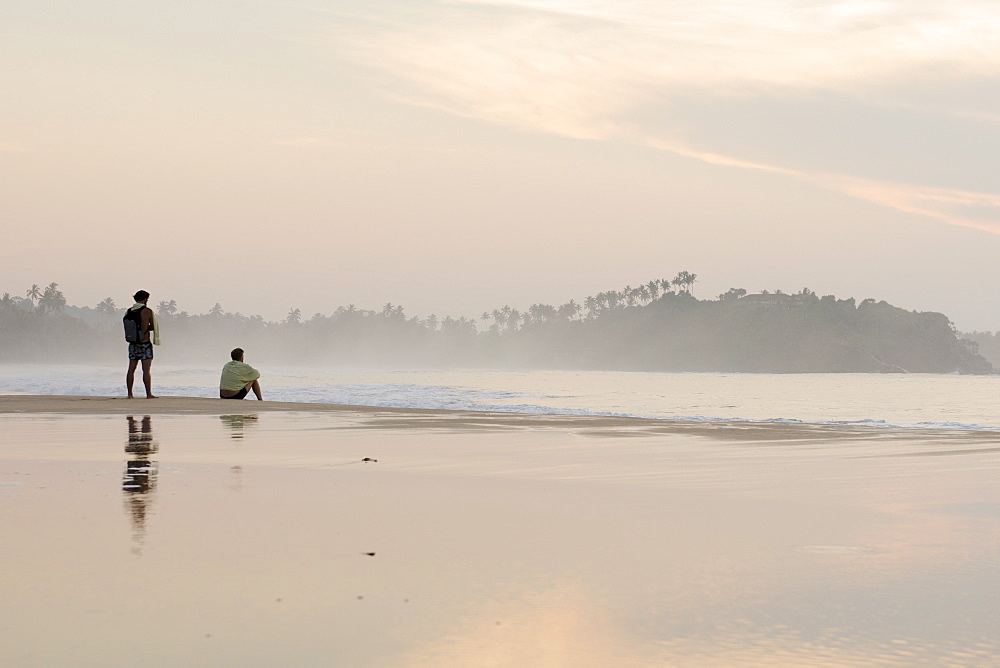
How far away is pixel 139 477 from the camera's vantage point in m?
7.61

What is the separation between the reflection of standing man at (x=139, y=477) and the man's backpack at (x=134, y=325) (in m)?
6.81

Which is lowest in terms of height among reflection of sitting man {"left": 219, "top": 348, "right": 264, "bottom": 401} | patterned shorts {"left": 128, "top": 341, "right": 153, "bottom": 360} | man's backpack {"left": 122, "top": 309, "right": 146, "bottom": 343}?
reflection of sitting man {"left": 219, "top": 348, "right": 264, "bottom": 401}

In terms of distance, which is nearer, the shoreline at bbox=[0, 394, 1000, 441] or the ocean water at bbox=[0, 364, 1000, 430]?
the shoreline at bbox=[0, 394, 1000, 441]

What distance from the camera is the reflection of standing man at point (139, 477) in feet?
18.4

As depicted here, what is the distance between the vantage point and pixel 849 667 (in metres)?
3.08

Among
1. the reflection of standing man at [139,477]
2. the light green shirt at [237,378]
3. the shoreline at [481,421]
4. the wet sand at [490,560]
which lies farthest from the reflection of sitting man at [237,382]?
the wet sand at [490,560]

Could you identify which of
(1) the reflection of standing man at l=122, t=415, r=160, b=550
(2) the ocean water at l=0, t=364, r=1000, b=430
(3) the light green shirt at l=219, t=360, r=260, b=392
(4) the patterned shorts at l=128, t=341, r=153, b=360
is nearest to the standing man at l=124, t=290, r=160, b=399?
(4) the patterned shorts at l=128, t=341, r=153, b=360

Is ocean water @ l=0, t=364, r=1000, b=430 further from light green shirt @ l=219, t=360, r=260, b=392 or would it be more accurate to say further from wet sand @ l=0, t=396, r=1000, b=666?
wet sand @ l=0, t=396, r=1000, b=666

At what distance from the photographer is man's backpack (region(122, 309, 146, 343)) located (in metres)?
19.3

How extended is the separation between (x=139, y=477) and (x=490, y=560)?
13.2ft

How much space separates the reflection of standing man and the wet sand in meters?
0.04

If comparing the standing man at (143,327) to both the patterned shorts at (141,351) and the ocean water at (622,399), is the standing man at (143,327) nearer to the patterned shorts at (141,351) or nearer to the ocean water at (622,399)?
the patterned shorts at (141,351)

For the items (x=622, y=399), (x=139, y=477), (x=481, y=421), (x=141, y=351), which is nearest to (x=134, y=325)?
(x=141, y=351)

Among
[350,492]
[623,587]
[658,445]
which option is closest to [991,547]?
[623,587]
